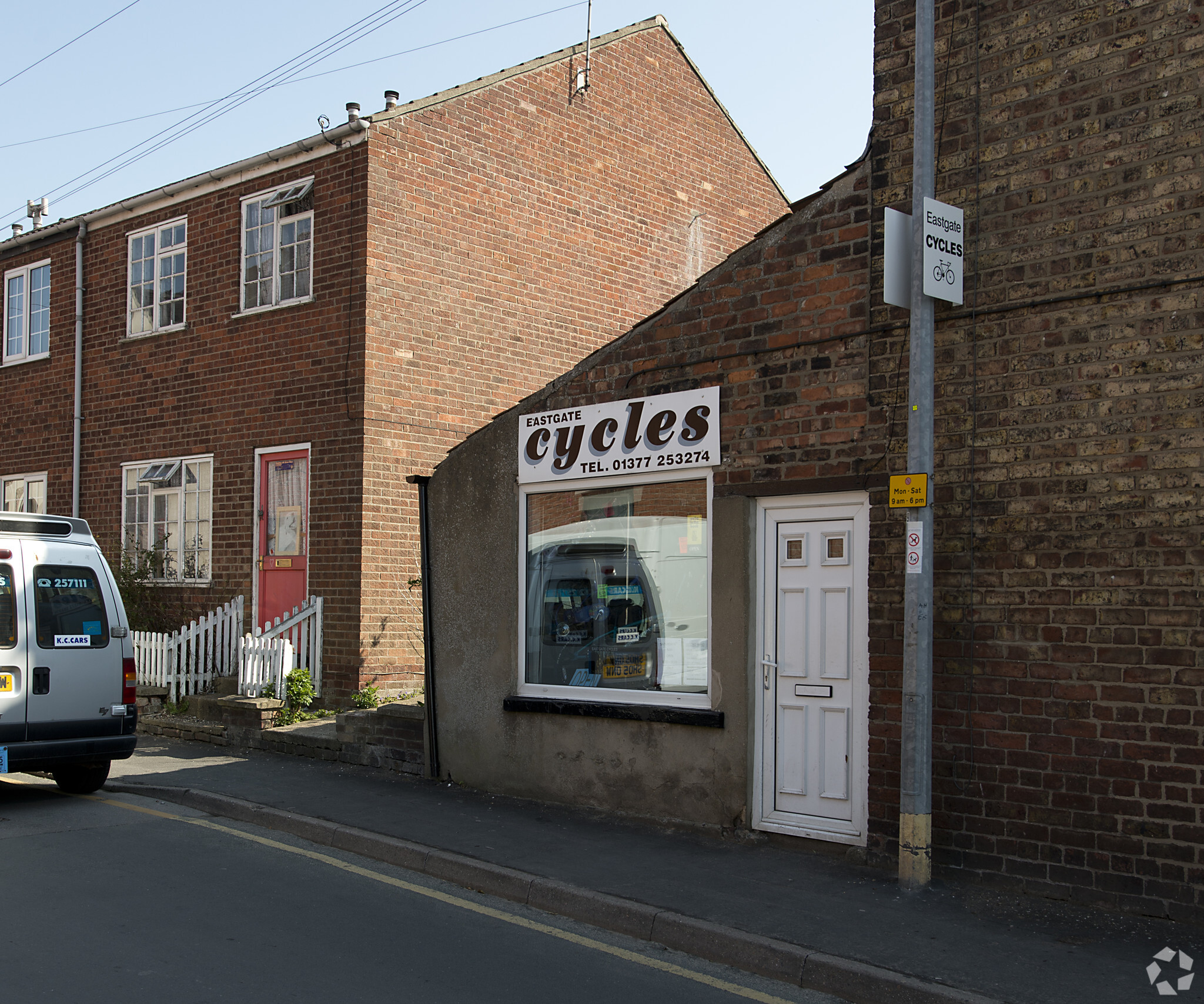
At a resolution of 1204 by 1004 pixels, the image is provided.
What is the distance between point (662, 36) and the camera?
17.5 metres

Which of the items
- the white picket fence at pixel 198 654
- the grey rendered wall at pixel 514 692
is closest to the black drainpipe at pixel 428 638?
the grey rendered wall at pixel 514 692

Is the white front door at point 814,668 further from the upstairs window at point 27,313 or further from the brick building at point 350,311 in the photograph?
the upstairs window at point 27,313

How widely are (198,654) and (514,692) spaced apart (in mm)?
5991

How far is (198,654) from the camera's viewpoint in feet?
45.2

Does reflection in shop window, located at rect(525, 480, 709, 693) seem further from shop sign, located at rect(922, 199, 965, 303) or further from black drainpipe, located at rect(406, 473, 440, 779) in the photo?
shop sign, located at rect(922, 199, 965, 303)

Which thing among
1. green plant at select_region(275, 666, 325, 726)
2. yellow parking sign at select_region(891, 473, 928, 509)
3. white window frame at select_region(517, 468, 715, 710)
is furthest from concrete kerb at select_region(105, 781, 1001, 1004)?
green plant at select_region(275, 666, 325, 726)

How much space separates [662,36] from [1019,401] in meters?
12.7

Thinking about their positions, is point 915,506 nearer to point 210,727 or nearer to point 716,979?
point 716,979

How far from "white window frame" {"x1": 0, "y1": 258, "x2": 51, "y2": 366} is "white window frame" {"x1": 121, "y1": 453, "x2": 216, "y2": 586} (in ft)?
10.8

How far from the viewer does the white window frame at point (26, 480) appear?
58.0ft

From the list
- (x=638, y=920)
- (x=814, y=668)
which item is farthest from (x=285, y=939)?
(x=814, y=668)

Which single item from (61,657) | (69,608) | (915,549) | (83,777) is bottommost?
(83,777)

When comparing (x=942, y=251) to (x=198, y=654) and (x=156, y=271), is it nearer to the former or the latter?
(x=198, y=654)

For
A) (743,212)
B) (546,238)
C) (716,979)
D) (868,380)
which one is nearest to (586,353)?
(546,238)
